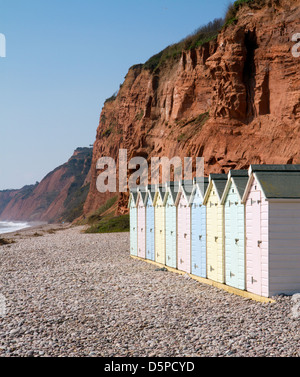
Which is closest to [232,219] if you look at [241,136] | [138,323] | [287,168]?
[287,168]

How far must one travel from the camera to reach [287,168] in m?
15.2

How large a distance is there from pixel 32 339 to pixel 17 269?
43.5ft

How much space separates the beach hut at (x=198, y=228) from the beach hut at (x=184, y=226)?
0.40 meters

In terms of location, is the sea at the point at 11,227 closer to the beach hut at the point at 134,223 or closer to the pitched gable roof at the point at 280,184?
the beach hut at the point at 134,223

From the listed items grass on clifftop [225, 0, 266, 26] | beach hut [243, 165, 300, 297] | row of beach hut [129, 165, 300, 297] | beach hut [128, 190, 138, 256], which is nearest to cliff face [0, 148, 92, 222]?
grass on clifftop [225, 0, 266, 26]

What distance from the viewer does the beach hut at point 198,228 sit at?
17.7 metres

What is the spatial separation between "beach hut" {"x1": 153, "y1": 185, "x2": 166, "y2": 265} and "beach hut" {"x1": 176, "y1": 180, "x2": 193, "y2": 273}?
1.87m

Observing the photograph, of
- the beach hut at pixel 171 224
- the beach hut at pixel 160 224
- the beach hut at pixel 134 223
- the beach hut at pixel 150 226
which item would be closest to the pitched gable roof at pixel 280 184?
the beach hut at pixel 171 224

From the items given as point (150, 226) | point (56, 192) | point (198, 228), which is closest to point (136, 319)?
point (198, 228)

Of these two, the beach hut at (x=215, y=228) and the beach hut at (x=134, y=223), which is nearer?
the beach hut at (x=215, y=228)

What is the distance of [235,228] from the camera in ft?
49.8

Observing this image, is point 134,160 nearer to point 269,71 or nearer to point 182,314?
point 269,71

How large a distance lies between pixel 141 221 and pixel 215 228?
9807mm

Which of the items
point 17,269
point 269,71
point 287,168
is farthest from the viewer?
point 269,71
